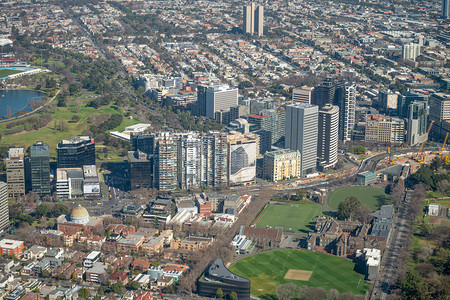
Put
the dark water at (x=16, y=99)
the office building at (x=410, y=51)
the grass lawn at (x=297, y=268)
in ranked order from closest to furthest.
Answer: the grass lawn at (x=297, y=268)
the dark water at (x=16, y=99)
the office building at (x=410, y=51)

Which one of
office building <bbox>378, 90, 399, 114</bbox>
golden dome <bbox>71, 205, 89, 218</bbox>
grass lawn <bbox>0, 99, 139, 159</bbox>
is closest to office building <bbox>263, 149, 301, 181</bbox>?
grass lawn <bbox>0, 99, 139, 159</bbox>

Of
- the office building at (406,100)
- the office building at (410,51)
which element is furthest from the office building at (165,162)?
the office building at (410,51)

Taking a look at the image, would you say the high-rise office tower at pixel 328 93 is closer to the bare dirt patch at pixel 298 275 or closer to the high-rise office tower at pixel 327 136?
the high-rise office tower at pixel 327 136

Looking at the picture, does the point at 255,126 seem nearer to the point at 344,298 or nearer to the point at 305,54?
the point at 344,298

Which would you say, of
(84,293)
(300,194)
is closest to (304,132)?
(300,194)

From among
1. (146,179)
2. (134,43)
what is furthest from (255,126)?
(134,43)

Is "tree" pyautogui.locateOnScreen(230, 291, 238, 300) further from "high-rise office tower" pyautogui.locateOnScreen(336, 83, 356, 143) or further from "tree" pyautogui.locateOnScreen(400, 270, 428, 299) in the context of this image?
"high-rise office tower" pyautogui.locateOnScreen(336, 83, 356, 143)
